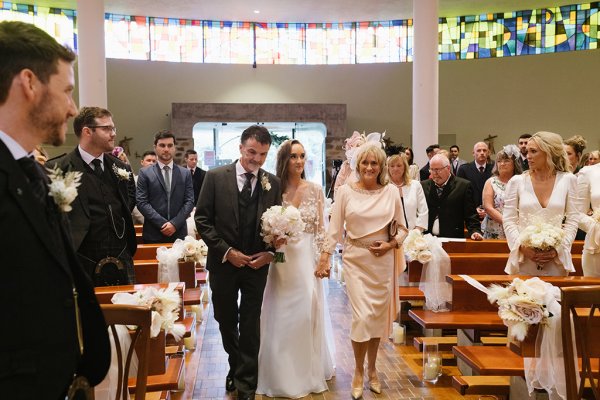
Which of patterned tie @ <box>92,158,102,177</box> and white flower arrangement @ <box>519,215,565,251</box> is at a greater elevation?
patterned tie @ <box>92,158,102,177</box>

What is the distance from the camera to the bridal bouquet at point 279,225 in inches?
174

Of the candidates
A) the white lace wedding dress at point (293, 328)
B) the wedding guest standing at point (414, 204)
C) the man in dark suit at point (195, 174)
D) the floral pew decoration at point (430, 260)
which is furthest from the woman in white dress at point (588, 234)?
the man in dark suit at point (195, 174)

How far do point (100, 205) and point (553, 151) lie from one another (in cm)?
334

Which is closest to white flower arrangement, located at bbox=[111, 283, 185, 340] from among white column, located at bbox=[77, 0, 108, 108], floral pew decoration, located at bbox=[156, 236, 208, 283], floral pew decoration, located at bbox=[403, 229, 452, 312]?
floral pew decoration, located at bbox=[156, 236, 208, 283]

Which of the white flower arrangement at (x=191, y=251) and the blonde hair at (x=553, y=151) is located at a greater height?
the blonde hair at (x=553, y=151)

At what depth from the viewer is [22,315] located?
1.51m

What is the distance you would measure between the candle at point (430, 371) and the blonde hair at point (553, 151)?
1.85 metres

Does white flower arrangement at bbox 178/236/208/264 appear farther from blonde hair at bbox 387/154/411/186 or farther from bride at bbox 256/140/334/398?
blonde hair at bbox 387/154/411/186

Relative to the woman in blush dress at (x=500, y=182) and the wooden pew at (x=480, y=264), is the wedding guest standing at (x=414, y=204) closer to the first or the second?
the woman in blush dress at (x=500, y=182)

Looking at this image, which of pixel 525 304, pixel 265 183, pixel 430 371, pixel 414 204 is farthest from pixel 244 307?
pixel 414 204

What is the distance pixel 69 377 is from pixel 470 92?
18.0 metres

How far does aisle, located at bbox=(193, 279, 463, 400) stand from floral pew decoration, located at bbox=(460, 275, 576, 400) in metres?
1.29

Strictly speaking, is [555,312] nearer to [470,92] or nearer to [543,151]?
[543,151]

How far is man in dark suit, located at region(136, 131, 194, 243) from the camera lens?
256 inches
